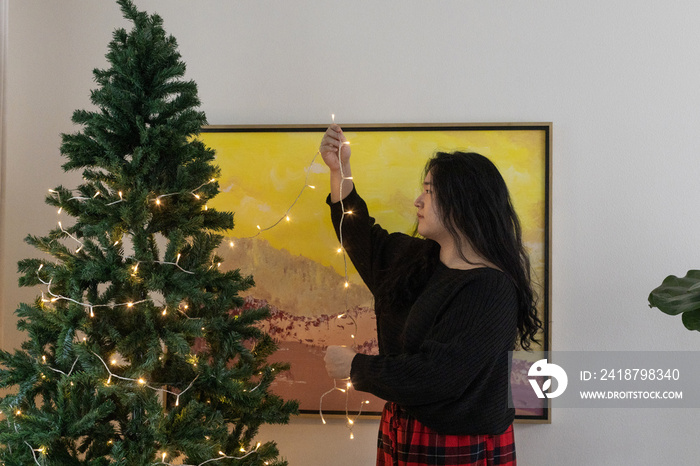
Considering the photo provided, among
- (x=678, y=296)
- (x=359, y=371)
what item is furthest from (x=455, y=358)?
(x=678, y=296)

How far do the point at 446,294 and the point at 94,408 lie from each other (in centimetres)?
82

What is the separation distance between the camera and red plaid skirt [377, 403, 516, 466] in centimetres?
131

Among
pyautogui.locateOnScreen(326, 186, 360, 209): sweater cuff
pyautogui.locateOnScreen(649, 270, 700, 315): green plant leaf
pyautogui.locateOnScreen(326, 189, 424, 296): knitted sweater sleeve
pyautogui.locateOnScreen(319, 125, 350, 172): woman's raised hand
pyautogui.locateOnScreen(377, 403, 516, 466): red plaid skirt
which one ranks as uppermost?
pyautogui.locateOnScreen(319, 125, 350, 172): woman's raised hand

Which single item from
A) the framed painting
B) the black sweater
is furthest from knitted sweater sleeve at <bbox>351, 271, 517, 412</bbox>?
the framed painting

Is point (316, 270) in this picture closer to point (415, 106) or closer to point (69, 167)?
point (415, 106)

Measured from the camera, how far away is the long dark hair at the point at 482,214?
4.56ft

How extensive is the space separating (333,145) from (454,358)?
0.69 m

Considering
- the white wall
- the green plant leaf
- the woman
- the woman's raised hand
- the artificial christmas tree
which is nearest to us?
the artificial christmas tree

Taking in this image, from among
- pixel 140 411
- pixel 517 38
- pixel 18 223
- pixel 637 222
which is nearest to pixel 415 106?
pixel 517 38

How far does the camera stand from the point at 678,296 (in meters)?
1.39

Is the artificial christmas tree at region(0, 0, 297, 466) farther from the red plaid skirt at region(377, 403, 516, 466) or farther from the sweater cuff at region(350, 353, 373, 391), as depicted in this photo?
the red plaid skirt at region(377, 403, 516, 466)

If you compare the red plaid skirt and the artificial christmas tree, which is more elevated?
the artificial christmas tree

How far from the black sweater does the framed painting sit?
368mm

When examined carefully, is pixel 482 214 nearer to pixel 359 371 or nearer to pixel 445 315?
pixel 445 315
